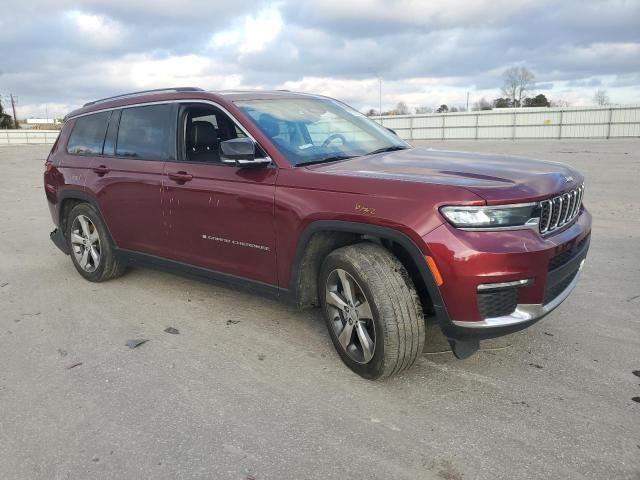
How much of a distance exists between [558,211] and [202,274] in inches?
103

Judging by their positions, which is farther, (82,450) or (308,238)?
(308,238)

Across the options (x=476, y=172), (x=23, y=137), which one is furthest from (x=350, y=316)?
(x=23, y=137)

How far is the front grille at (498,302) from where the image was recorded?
288 cm

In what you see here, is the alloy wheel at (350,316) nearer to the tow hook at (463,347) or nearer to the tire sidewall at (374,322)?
the tire sidewall at (374,322)

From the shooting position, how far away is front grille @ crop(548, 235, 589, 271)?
3.03 m

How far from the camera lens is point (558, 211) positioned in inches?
125

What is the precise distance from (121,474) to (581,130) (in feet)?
143

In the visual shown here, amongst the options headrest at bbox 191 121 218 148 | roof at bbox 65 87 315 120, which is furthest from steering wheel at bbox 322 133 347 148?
headrest at bbox 191 121 218 148

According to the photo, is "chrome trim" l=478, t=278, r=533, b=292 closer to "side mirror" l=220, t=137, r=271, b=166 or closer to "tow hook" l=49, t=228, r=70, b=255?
"side mirror" l=220, t=137, r=271, b=166

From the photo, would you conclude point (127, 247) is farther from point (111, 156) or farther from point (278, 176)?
point (278, 176)

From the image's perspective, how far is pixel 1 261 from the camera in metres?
6.61

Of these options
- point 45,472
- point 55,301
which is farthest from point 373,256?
point 55,301

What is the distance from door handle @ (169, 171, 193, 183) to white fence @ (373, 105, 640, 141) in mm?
36923

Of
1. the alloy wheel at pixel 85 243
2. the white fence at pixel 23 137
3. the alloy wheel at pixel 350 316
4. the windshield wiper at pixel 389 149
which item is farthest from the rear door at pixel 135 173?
the white fence at pixel 23 137
